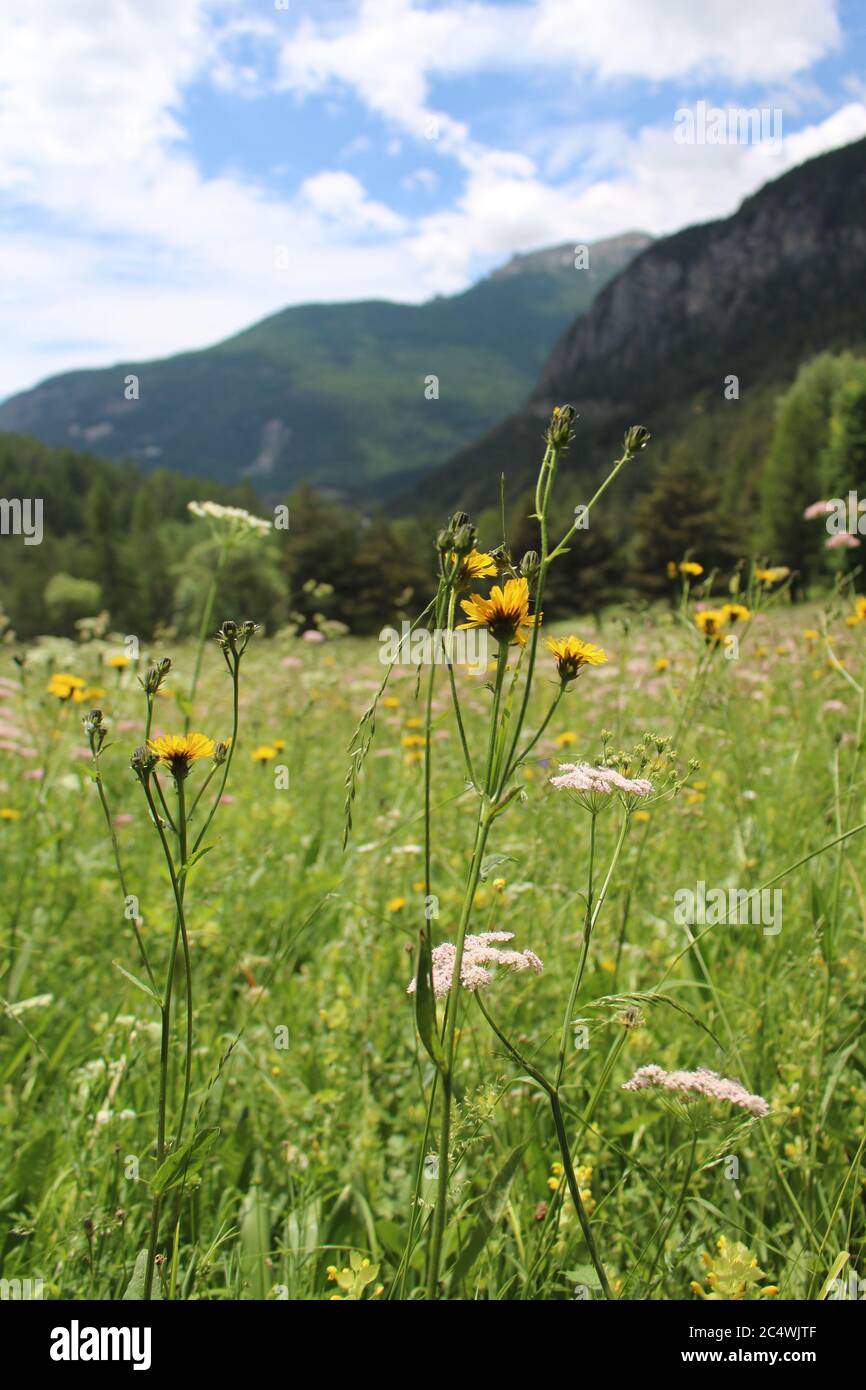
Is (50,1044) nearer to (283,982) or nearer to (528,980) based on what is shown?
(283,982)

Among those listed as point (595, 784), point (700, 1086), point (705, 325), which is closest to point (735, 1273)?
point (700, 1086)

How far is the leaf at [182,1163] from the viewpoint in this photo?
0.98 meters

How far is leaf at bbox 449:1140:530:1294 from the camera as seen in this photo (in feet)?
3.85

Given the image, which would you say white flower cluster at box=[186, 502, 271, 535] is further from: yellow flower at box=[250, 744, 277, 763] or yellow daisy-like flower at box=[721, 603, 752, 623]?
yellow daisy-like flower at box=[721, 603, 752, 623]

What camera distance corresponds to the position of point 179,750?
111cm

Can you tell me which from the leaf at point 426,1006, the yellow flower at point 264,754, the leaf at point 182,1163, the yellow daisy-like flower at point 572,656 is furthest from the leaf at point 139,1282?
the yellow flower at point 264,754

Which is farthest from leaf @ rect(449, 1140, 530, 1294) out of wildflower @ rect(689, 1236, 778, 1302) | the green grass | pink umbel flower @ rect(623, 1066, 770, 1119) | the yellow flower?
the yellow flower

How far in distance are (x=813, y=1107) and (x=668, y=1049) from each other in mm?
324

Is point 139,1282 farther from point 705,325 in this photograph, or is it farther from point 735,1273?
point 705,325

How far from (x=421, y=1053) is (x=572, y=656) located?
1.62 metres

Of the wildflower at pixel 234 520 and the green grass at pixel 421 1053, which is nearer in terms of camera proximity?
the green grass at pixel 421 1053

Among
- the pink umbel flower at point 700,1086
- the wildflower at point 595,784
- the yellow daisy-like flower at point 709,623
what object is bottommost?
the pink umbel flower at point 700,1086

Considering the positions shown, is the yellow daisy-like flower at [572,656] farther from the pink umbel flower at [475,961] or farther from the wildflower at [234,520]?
the wildflower at [234,520]
